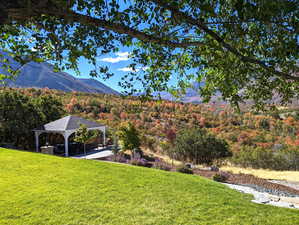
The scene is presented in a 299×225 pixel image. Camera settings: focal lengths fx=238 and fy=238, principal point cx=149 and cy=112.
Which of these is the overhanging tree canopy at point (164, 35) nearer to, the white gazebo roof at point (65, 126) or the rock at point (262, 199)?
the rock at point (262, 199)

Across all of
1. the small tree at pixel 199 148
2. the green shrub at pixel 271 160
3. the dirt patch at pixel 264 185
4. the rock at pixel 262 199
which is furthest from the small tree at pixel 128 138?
the rock at pixel 262 199

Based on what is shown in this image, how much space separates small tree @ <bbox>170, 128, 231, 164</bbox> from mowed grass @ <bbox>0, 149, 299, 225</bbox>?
28.7ft

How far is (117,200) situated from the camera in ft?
21.6

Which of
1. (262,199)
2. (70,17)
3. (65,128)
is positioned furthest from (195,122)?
(70,17)

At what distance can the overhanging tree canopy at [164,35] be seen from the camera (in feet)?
9.57

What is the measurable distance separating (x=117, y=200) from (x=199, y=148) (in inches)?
488

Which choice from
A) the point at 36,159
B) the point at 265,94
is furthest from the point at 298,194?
the point at 36,159

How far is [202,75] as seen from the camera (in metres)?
5.23

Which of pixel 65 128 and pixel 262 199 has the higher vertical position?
pixel 65 128

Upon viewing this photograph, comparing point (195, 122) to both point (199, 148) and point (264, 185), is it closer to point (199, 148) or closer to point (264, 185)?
point (199, 148)

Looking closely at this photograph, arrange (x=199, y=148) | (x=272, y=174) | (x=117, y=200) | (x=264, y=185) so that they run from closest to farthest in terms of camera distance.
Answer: (x=117, y=200), (x=264, y=185), (x=272, y=174), (x=199, y=148)

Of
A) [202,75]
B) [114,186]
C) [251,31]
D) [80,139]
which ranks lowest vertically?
[114,186]

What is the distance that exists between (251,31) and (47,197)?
6.38m

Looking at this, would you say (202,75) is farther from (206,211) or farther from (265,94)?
(206,211)
